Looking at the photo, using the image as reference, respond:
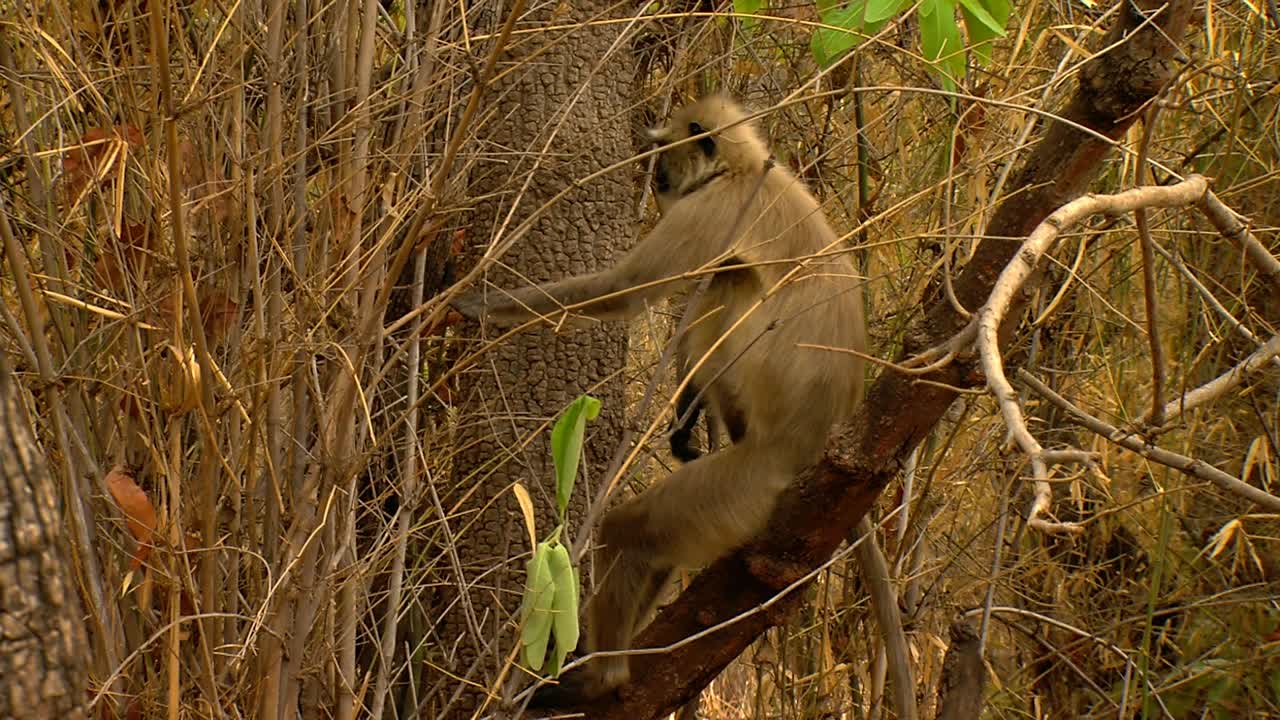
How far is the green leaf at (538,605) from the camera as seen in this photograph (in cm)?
229

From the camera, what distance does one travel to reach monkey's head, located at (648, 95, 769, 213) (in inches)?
156

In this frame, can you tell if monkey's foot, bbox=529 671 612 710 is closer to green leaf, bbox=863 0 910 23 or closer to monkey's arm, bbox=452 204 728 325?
monkey's arm, bbox=452 204 728 325

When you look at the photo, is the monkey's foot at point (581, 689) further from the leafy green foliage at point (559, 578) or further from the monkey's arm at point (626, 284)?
the leafy green foliage at point (559, 578)

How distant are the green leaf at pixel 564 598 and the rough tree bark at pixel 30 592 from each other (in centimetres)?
106

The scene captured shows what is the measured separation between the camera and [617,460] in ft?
9.20

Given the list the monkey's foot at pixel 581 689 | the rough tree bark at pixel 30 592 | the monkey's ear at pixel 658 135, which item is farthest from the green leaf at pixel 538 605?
the monkey's ear at pixel 658 135

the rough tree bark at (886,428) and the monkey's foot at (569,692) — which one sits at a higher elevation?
the rough tree bark at (886,428)

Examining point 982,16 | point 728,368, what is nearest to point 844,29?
point 982,16

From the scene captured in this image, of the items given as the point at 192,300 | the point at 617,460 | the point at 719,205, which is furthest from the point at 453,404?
the point at 192,300

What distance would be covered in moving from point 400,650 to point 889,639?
127cm

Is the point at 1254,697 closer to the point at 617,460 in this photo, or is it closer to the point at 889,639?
the point at 889,639

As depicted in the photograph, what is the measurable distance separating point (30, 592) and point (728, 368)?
262cm

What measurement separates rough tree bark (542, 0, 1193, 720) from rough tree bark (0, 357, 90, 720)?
1.60m

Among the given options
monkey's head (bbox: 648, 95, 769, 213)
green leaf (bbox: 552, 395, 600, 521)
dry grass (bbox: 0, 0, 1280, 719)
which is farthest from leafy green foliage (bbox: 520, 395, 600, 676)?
monkey's head (bbox: 648, 95, 769, 213)
